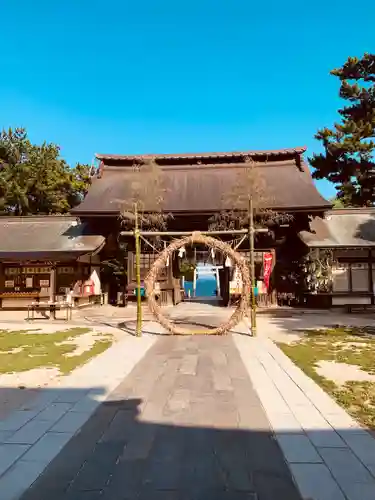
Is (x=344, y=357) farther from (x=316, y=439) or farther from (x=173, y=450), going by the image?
(x=173, y=450)

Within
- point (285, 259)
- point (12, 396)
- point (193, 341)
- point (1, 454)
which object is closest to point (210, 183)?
point (285, 259)

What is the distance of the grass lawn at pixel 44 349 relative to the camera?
7.10m

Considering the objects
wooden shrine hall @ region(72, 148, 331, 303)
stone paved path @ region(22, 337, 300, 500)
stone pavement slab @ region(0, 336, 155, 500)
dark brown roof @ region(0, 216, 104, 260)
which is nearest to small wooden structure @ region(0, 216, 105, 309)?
dark brown roof @ region(0, 216, 104, 260)

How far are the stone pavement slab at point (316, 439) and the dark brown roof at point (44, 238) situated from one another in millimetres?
13375

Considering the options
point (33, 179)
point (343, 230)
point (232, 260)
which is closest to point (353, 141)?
point (343, 230)

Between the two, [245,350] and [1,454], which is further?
[245,350]

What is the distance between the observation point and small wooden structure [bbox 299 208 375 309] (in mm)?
17547

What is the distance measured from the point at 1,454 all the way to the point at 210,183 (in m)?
18.3

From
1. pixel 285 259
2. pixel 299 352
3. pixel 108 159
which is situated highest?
pixel 108 159

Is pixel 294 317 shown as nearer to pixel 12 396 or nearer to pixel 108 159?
pixel 12 396

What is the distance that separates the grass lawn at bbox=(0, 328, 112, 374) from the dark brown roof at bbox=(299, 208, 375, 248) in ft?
37.7

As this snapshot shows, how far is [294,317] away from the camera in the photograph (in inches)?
575

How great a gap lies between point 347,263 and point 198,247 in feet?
24.6

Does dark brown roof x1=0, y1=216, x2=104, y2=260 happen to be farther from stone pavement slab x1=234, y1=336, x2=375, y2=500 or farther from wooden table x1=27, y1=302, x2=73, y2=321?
stone pavement slab x1=234, y1=336, x2=375, y2=500
